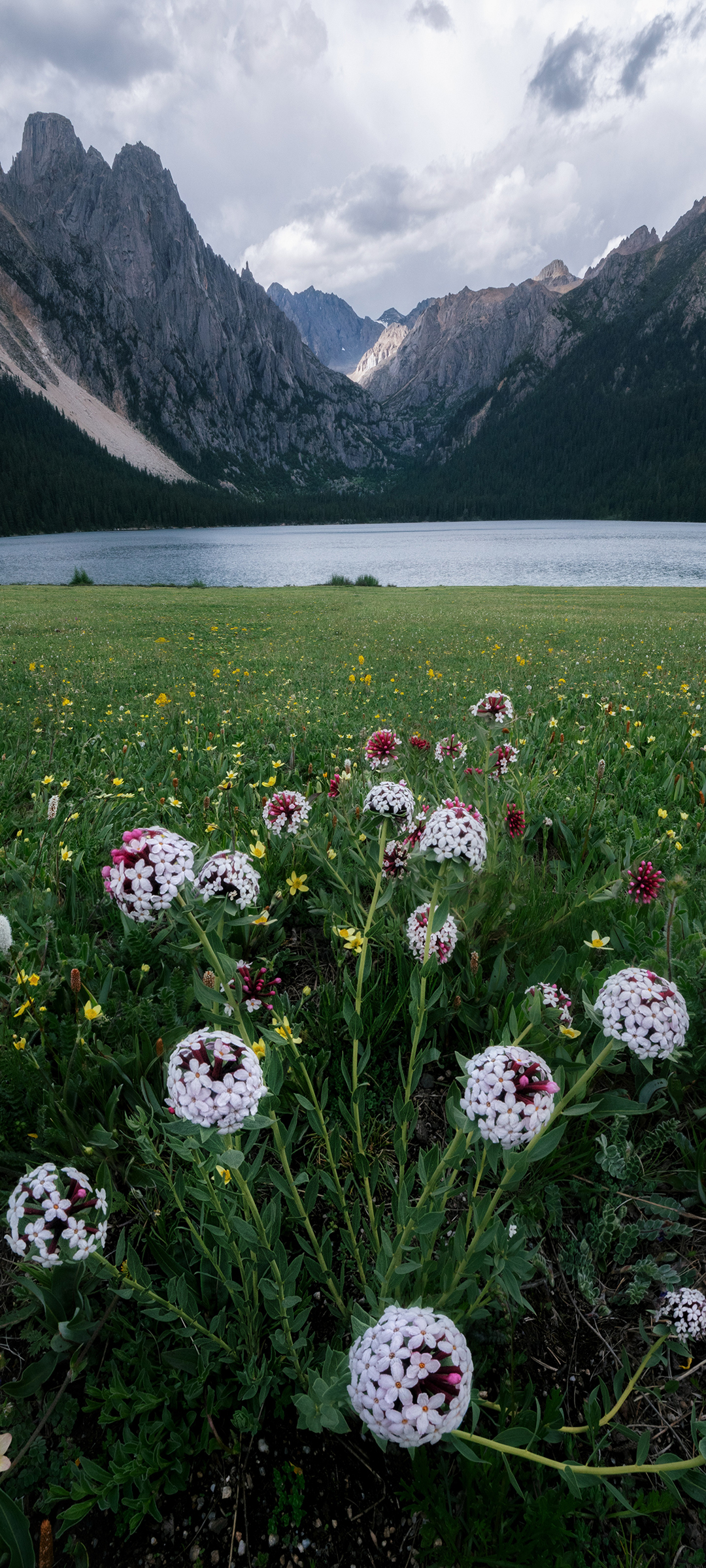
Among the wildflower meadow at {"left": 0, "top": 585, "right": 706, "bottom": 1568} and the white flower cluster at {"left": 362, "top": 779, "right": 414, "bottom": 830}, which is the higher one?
the white flower cluster at {"left": 362, "top": 779, "right": 414, "bottom": 830}

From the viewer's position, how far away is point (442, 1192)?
56.7 inches

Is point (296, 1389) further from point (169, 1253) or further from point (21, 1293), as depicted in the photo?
point (21, 1293)

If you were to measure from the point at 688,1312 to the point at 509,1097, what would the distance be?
0.97 m

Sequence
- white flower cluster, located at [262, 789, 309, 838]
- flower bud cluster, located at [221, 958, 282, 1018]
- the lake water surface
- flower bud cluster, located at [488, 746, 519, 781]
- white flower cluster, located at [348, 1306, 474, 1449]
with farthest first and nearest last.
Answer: the lake water surface
flower bud cluster, located at [488, 746, 519, 781]
white flower cluster, located at [262, 789, 309, 838]
flower bud cluster, located at [221, 958, 282, 1018]
white flower cluster, located at [348, 1306, 474, 1449]

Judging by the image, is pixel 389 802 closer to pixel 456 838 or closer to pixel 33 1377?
pixel 456 838

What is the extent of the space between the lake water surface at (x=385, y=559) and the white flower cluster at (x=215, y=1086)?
3590 centimetres

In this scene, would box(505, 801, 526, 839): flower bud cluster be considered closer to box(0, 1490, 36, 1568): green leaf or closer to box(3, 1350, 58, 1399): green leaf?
box(3, 1350, 58, 1399): green leaf

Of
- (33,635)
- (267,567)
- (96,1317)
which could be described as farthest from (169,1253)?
(267,567)

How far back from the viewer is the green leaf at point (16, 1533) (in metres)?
1.11

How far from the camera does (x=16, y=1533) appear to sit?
111 cm

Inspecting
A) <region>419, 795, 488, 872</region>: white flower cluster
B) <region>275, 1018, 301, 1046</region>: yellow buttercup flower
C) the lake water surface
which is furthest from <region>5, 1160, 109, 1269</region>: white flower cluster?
the lake water surface

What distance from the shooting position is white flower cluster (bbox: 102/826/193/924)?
1.42 meters

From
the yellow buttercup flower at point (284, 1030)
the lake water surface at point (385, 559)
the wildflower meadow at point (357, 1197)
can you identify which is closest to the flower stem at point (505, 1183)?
the wildflower meadow at point (357, 1197)

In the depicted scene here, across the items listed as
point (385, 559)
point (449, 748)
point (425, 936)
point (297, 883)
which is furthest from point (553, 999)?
point (385, 559)
